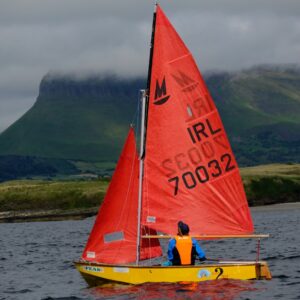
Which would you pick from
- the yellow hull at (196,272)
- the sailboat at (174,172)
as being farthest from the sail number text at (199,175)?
the yellow hull at (196,272)

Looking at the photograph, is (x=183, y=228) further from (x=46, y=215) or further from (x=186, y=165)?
(x=46, y=215)

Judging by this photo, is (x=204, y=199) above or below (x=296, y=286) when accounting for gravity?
above

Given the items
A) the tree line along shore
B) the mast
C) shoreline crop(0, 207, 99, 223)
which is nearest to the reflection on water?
the mast

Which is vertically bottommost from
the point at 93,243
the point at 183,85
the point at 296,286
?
the point at 296,286

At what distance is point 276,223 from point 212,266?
60.1 m

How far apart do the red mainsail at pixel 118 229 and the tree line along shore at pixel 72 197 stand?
100467mm

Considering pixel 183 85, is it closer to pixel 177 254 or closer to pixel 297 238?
pixel 177 254

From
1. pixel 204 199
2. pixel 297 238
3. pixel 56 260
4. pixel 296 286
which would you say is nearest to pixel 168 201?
pixel 204 199

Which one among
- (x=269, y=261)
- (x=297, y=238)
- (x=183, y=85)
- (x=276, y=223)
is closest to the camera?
(x=183, y=85)

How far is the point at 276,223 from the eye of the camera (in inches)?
3730

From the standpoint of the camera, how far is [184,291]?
115ft

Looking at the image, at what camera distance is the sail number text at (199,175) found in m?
38.2

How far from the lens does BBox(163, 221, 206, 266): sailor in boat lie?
36.4 meters

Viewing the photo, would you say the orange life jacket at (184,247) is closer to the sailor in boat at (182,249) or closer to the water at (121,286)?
the sailor in boat at (182,249)
